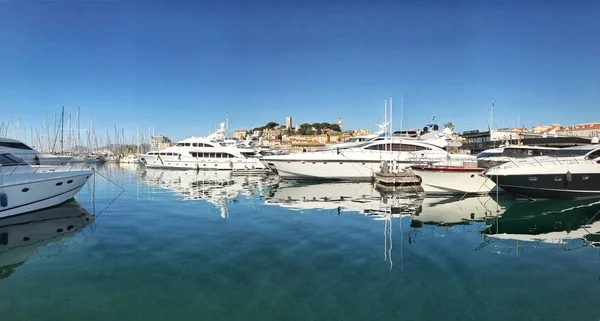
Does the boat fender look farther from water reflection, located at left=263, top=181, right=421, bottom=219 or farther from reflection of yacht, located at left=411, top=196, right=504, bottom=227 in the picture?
reflection of yacht, located at left=411, top=196, right=504, bottom=227

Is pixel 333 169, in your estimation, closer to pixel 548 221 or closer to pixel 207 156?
pixel 548 221

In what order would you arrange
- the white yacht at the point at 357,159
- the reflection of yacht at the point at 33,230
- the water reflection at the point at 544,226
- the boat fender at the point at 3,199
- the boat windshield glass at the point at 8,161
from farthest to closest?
the white yacht at the point at 357,159 < the boat windshield glass at the point at 8,161 < the boat fender at the point at 3,199 < the water reflection at the point at 544,226 < the reflection of yacht at the point at 33,230

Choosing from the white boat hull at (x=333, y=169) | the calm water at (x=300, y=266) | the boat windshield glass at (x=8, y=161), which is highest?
the boat windshield glass at (x=8, y=161)

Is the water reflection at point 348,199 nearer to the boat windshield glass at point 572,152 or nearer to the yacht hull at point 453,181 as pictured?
the yacht hull at point 453,181

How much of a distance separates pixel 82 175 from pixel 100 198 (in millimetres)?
3516

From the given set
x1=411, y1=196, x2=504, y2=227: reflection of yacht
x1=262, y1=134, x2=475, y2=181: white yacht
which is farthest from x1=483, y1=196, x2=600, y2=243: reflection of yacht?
x1=262, y1=134, x2=475, y2=181: white yacht

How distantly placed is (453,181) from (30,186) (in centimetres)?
2034

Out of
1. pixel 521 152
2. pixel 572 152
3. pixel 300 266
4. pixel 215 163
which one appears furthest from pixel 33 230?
pixel 215 163

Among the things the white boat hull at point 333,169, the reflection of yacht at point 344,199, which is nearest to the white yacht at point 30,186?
the reflection of yacht at point 344,199

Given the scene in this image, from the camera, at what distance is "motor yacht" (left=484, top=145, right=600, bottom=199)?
1762cm

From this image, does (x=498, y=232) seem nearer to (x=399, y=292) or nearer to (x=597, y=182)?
(x=399, y=292)

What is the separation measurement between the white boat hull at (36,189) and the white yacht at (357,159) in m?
15.6

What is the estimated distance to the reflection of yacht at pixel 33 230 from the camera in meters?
9.13

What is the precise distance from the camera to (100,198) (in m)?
20.4
